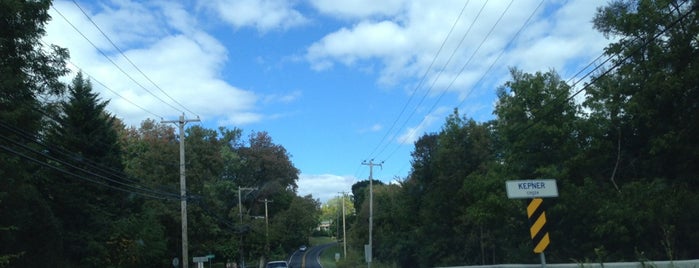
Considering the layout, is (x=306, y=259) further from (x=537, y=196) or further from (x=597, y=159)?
(x=537, y=196)

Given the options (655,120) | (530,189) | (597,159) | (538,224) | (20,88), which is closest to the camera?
(530,189)

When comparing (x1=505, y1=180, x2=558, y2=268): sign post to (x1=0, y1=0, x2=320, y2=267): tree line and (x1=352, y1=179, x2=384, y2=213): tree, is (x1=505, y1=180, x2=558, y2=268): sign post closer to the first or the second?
(x1=0, y1=0, x2=320, y2=267): tree line

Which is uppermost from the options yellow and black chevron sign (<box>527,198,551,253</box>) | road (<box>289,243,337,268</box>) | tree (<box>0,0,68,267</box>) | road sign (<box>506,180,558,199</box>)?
tree (<box>0,0,68,267</box>)

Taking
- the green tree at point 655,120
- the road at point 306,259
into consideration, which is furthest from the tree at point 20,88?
the road at point 306,259

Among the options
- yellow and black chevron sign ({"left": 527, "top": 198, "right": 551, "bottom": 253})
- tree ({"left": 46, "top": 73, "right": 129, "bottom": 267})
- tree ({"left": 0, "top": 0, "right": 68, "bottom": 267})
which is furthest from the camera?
tree ({"left": 46, "top": 73, "right": 129, "bottom": 267})

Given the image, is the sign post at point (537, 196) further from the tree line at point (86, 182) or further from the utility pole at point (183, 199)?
the utility pole at point (183, 199)

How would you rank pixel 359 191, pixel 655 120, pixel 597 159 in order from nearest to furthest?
pixel 655 120, pixel 597 159, pixel 359 191

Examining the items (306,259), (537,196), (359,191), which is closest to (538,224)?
(537,196)

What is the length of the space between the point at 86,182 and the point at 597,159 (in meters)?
29.0

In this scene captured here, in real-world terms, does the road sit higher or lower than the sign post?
lower

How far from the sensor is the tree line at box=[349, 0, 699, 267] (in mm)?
24688

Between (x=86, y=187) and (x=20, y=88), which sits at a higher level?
(x=20, y=88)

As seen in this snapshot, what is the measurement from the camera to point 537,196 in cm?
981

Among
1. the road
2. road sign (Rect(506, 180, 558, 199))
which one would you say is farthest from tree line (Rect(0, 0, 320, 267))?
the road
